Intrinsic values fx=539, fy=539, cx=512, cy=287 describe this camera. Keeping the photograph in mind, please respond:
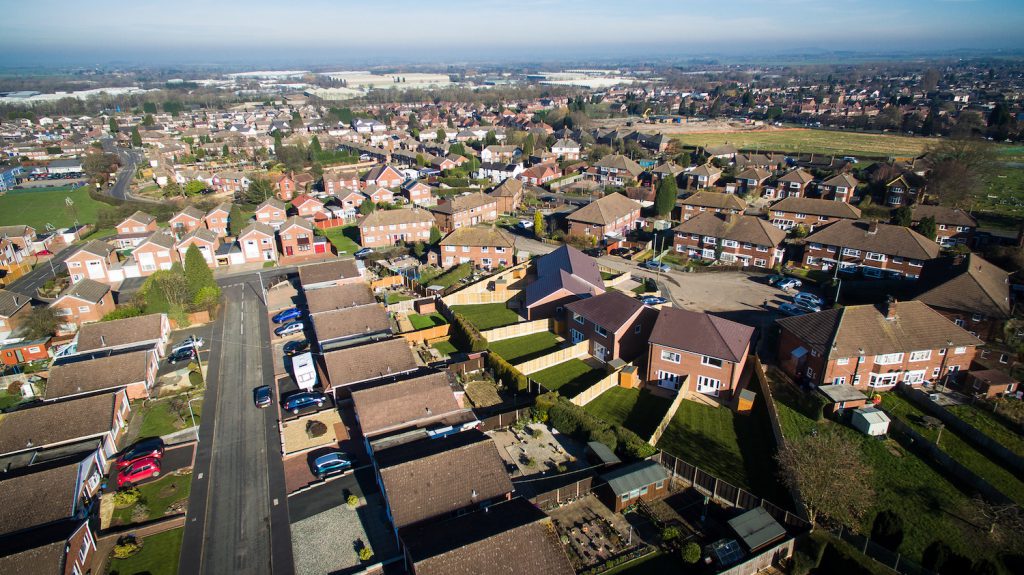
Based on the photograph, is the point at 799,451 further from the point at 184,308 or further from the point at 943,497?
the point at 184,308

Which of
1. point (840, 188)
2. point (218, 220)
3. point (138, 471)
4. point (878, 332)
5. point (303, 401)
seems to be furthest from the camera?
point (840, 188)

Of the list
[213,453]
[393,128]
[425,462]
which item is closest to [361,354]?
[213,453]

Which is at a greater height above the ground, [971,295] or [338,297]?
[971,295]

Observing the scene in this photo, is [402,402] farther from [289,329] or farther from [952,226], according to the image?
[952,226]

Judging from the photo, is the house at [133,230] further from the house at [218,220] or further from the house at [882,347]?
the house at [882,347]

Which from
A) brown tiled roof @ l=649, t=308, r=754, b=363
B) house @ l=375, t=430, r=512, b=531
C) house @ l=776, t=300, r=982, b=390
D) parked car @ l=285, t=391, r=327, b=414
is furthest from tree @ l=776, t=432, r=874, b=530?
parked car @ l=285, t=391, r=327, b=414

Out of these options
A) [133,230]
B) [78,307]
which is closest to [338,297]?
[78,307]

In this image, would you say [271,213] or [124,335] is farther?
[271,213]
